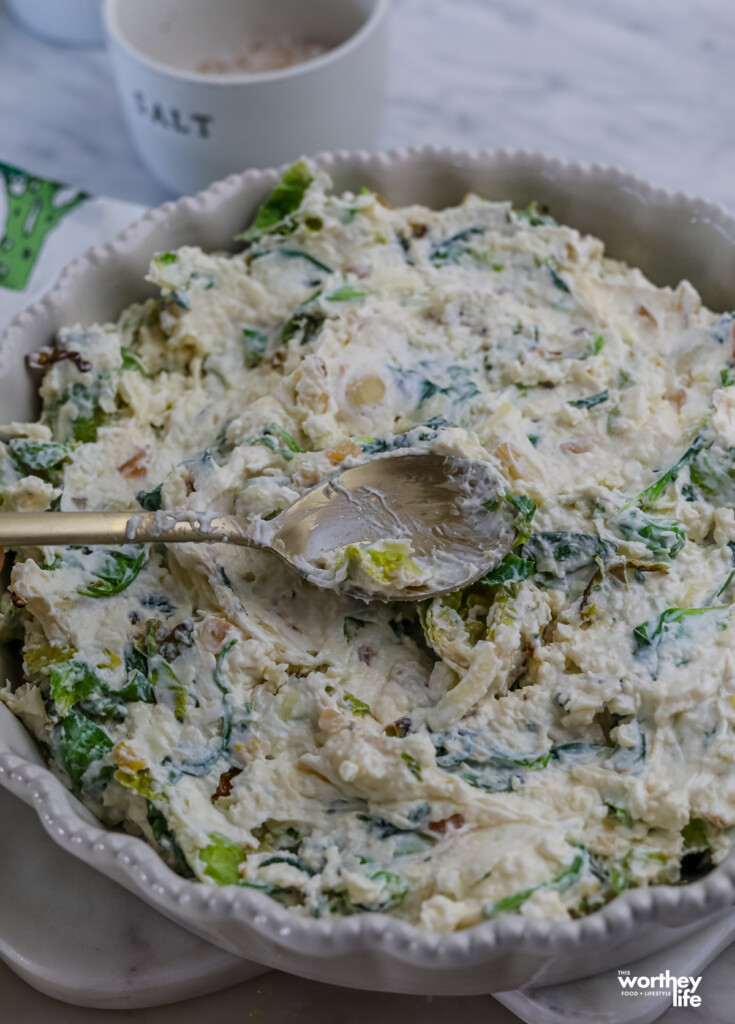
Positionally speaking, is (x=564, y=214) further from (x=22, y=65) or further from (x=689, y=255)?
(x=22, y=65)

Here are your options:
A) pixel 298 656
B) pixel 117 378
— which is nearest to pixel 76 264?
pixel 117 378

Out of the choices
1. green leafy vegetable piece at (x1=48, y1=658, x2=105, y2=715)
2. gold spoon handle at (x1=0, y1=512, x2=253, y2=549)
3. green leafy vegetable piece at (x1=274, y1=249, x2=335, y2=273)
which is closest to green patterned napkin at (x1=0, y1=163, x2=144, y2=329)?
green leafy vegetable piece at (x1=274, y1=249, x2=335, y2=273)

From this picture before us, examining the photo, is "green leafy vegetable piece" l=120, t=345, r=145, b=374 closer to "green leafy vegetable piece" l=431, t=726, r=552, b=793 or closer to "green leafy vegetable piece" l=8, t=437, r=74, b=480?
"green leafy vegetable piece" l=8, t=437, r=74, b=480

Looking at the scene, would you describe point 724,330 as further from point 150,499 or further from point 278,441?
point 150,499

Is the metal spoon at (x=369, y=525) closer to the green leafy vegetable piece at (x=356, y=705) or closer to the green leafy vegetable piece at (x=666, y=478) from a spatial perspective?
the green leafy vegetable piece at (x=356, y=705)

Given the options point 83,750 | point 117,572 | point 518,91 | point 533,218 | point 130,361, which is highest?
point 533,218

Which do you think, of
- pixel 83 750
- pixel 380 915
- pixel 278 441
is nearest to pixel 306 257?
pixel 278 441
